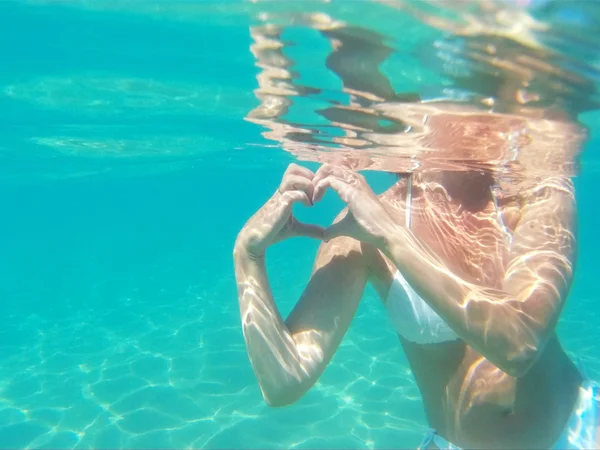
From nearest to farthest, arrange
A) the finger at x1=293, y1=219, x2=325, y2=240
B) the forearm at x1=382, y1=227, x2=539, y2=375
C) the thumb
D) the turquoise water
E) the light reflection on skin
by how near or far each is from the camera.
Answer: the forearm at x1=382, y1=227, x2=539, y2=375, the light reflection on skin, the thumb, the finger at x1=293, y1=219, x2=325, y2=240, the turquoise water

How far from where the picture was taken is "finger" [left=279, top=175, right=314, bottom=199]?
117 inches

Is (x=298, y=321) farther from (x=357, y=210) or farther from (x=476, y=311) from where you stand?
(x=476, y=311)

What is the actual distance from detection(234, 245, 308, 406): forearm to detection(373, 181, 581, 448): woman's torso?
0.91 m

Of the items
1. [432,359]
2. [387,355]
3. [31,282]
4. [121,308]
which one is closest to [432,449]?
[432,359]

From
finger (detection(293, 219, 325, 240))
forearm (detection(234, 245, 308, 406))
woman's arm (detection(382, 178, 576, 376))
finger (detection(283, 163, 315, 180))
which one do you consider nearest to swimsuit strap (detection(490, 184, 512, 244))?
woman's arm (detection(382, 178, 576, 376))

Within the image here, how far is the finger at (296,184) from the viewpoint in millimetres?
2973

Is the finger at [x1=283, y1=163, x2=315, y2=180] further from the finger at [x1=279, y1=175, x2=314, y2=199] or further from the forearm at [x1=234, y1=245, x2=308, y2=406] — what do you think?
the forearm at [x1=234, y1=245, x2=308, y2=406]

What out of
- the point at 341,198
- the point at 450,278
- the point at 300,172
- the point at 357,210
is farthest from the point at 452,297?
the point at 300,172

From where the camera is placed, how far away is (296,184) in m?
2.98

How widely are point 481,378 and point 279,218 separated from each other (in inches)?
76.7

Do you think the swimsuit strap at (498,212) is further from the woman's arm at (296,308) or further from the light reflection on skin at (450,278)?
the woman's arm at (296,308)

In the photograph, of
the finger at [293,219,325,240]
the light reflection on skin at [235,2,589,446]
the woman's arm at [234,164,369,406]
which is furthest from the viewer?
the finger at [293,219,325,240]

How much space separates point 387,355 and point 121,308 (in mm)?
10783

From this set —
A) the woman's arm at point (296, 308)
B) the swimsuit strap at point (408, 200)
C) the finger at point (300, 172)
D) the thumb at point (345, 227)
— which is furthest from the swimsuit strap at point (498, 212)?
the finger at point (300, 172)
